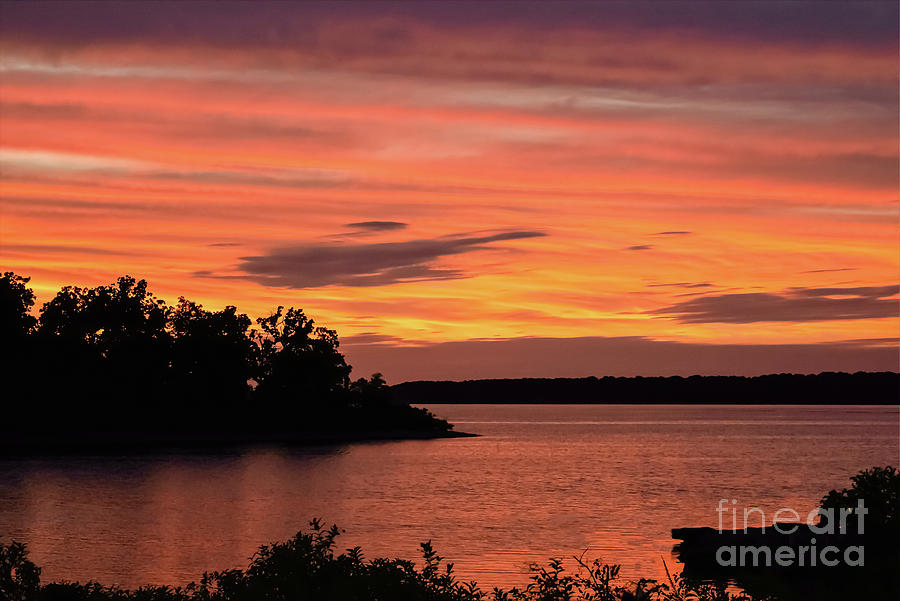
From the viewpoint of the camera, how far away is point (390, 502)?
8800 centimetres

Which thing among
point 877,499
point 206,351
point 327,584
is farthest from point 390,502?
point 206,351

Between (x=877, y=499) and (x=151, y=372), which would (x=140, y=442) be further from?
(x=877, y=499)

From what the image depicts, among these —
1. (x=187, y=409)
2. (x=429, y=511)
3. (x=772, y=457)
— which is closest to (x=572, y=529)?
(x=429, y=511)

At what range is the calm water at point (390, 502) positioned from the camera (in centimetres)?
5619

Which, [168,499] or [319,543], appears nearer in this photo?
[319,543]

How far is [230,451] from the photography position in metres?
167

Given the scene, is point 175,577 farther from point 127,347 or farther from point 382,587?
point 127,347

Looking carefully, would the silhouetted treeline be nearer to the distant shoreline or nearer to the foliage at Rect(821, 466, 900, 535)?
the distant shoreline

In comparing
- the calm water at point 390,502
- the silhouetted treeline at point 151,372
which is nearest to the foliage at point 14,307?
the silhouetted treeline at point 151,372

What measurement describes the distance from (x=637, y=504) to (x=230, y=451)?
98.3 m

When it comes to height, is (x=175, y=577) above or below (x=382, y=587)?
below

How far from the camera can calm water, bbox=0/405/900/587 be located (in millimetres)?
56188

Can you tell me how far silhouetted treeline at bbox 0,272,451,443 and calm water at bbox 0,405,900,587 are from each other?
21428 millimetres

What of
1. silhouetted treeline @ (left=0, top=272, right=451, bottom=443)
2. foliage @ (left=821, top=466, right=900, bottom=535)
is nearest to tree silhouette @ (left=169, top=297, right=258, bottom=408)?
silhouetted treeline @ (left=0, top=272, right=451, bottom=443)
